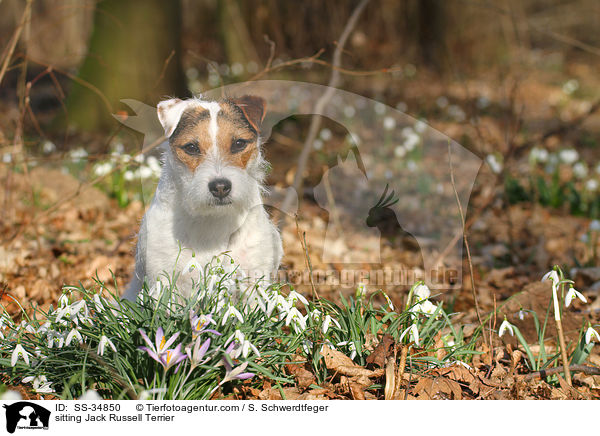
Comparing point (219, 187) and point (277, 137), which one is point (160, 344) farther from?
point (277, 137)

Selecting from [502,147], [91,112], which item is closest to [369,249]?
[91,112]

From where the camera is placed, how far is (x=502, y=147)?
9.11m

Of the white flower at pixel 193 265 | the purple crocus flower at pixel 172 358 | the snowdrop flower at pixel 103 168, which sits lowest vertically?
the purple crocus flower at pixel 172 358

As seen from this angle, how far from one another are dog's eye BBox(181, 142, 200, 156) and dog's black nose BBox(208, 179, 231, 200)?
8.8 inches

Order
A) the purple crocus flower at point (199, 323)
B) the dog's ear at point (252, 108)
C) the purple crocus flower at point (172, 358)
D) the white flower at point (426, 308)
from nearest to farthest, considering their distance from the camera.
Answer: the purple crocus flower at point (172, 358)
the purple crocus flower at point (199, 323)
the dog's ear at point (252, 108)
the white flower at point (426, 308)

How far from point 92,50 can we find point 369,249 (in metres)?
4.51

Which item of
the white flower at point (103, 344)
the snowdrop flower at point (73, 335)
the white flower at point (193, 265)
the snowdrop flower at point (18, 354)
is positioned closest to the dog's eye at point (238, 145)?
the white flower at point (193, 265)

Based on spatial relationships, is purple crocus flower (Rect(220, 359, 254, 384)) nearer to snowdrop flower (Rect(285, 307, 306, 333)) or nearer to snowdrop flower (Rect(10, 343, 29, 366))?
snowdrop flower (Rect(285, 307, 306, 333))

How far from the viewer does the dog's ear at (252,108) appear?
102 inches

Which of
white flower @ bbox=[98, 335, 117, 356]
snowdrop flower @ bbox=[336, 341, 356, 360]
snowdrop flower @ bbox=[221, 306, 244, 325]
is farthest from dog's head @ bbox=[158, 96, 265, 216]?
snowdrop flower @ bbox=[336, 341, 356, 360]

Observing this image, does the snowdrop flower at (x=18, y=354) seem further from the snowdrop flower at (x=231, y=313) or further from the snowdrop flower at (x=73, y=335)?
the snowdrop flower at (x=231, y=313)

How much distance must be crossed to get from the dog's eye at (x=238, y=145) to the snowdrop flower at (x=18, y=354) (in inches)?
55.6

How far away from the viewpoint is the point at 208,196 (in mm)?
2420

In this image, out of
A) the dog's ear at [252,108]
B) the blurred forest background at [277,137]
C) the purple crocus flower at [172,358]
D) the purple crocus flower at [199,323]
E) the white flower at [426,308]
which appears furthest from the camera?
the blurred forest background at [277,137]
